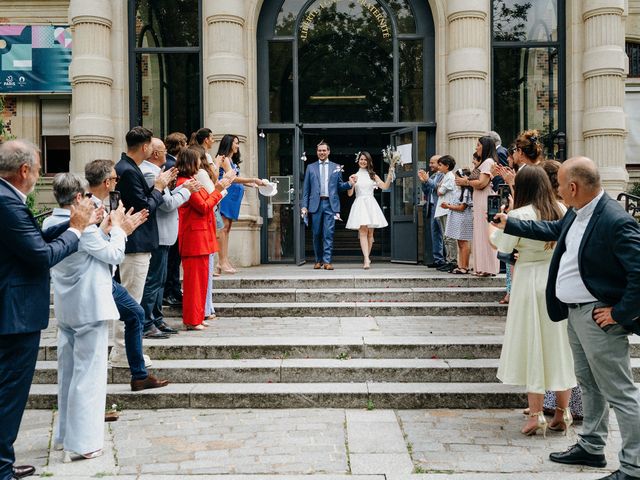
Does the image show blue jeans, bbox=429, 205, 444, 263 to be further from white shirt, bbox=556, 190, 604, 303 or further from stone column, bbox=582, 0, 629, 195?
white shirt, bbox=556, 190, 604, 303

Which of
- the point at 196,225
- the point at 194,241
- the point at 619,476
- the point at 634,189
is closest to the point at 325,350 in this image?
the point at 194,241

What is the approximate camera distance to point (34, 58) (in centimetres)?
1712

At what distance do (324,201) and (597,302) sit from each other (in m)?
7.54

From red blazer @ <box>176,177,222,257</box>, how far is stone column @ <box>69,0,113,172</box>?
5779mm

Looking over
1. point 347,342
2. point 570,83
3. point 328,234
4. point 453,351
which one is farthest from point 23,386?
point 570,83

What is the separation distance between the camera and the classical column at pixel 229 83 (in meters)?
12.8

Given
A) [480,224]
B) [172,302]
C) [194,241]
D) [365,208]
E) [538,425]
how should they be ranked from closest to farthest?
[538,425]
[194,241]
[172,302]
[480,224]
[365,208]

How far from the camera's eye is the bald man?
4332 mm

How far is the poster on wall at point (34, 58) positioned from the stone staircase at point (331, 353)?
34.7ft

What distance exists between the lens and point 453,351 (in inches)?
284

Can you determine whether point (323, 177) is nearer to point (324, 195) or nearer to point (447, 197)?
point (324, 195)

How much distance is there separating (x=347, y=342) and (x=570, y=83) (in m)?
8.58

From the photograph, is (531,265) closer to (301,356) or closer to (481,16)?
(301,356)

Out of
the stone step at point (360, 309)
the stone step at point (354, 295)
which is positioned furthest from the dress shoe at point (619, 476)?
the stone step at point (354, 295)
